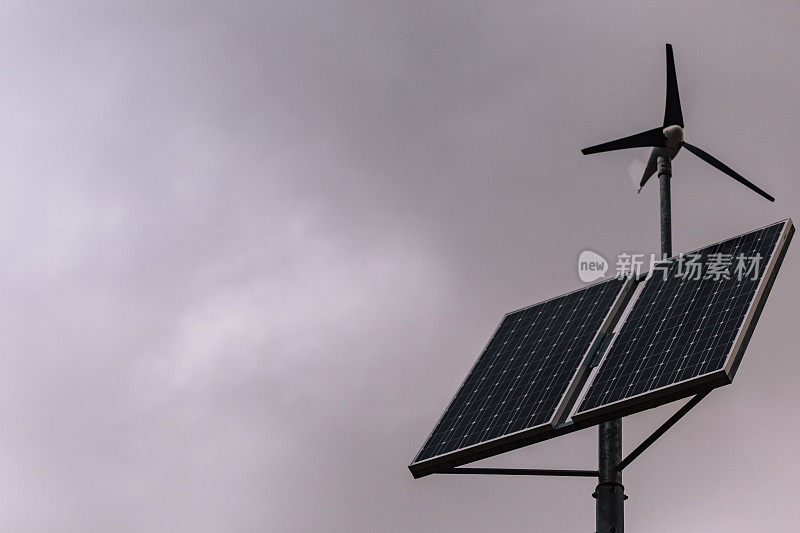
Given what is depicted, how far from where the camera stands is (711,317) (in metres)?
28.2

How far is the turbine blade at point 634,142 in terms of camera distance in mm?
35250

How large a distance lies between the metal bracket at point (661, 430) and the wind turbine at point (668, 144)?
29.1ft

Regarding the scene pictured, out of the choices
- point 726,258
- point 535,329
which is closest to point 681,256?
point 726,258

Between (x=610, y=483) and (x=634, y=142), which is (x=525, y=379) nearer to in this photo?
(x=610, y=483)

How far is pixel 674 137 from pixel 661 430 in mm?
9951

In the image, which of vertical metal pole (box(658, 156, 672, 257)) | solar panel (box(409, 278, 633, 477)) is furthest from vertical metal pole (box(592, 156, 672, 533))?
vertical metal pole (box(658, 156, 672, 257))

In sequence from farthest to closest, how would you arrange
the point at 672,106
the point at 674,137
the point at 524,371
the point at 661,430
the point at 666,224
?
1. the point at 672,106
2. the point at 674,137
3. the point at 524,371
4. the point at 666,224
5. the point at 661,430

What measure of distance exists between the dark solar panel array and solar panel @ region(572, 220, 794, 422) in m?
1.12

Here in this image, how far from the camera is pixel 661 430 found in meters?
27.4

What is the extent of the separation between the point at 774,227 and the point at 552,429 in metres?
6.40

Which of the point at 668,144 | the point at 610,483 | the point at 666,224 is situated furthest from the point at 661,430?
the point at 668,144

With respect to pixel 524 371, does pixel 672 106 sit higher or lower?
higher

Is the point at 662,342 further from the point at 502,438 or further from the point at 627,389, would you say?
the point at 502,438

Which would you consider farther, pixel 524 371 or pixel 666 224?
pixel 524 371
